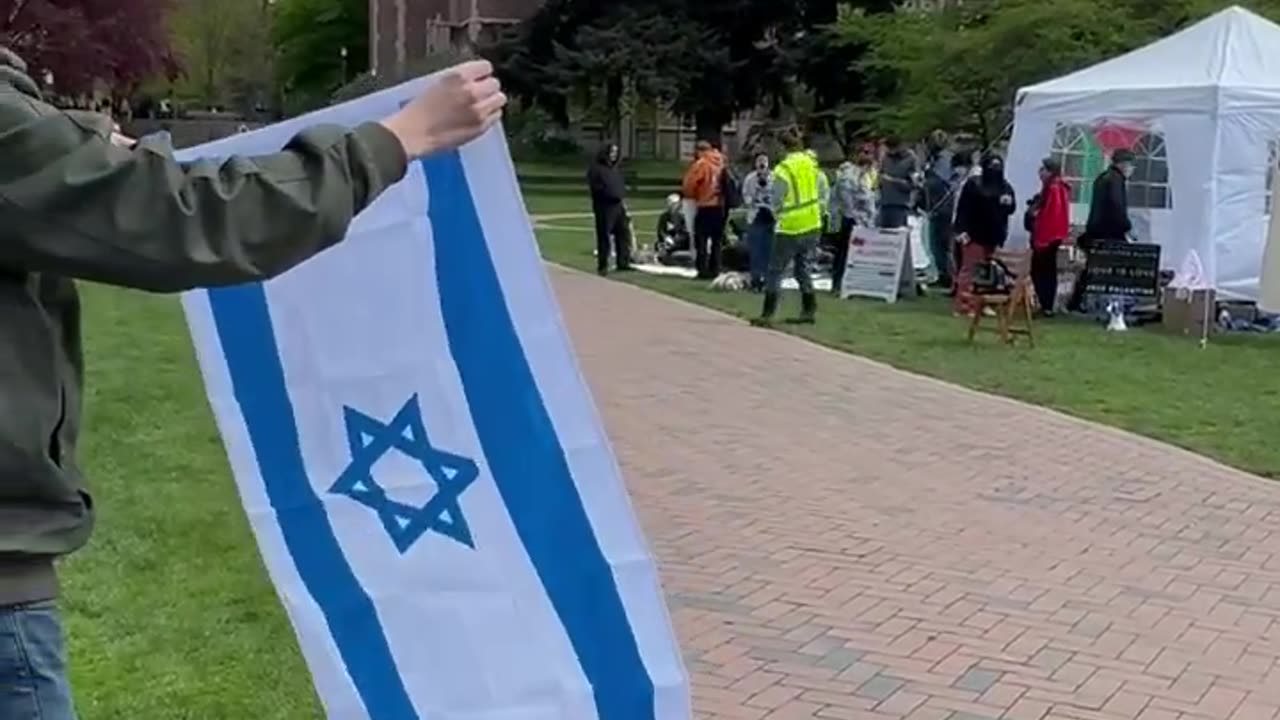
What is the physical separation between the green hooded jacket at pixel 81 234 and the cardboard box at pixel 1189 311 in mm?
15947

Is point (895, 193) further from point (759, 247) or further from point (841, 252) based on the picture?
point (759, 247)

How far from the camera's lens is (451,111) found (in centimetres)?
237

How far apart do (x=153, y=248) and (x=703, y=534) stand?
6.19 meters

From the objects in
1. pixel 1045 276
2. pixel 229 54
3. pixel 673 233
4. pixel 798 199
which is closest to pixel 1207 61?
pixel 1045 276

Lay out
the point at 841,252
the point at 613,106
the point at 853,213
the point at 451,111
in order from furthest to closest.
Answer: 1. the point at 613,106
2. the point at 853,213
3. the point at 841,252
4. the point at 451,111

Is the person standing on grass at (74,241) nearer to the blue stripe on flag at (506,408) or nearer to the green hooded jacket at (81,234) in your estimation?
the green hooded jacket at (81,234)

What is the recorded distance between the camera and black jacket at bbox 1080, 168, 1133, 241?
18.3m

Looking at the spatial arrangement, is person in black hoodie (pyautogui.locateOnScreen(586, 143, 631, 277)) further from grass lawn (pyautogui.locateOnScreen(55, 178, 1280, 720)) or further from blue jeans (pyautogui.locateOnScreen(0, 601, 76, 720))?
blue jeans (pyautogui.locateOnScreen(0, 601, 76, 720))

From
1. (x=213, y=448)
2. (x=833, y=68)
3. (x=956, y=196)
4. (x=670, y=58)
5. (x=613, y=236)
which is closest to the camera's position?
(x=213, y=448)

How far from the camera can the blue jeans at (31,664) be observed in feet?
7.22

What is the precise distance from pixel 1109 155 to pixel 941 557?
12.5 metres

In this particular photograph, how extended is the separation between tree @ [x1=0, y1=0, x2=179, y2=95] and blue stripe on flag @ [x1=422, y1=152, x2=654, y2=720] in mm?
35880

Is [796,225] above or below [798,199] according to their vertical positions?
below

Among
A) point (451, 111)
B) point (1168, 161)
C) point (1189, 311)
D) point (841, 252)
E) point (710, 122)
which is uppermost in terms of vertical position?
point (710, 122)
